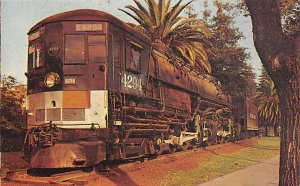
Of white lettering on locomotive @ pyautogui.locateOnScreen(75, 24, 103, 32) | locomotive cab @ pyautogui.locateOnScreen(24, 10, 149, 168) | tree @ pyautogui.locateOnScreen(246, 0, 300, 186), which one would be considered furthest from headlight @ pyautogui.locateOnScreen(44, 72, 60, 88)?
tree @ pyautogui.locateOnScreen(246, 0, 300, 186)

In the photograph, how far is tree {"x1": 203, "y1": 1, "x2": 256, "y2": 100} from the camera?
123 ft

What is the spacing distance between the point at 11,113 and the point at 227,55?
1080 inches

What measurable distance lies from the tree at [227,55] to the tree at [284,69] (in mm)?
31548

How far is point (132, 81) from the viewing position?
10797 millimetres

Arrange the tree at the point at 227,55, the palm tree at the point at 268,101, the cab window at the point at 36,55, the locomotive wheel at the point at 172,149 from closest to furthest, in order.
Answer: the cab window at the point at 36,55, the locomotive wheel at the point at 172,149, the tree at the point at 227,55, the palm tree at the point at 268,101

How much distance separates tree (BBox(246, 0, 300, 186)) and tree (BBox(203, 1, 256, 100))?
104 ft

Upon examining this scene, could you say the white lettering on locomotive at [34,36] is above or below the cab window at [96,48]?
above

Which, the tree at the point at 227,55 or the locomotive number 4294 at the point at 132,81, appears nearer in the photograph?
the locomotive number 4294 at the point at 132,81

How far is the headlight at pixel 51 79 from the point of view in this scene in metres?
9.42

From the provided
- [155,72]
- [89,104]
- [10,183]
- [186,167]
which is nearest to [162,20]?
[155,72]

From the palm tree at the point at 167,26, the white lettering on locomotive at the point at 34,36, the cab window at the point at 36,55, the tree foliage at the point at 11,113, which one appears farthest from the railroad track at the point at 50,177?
the palm tree at the point at 167,26

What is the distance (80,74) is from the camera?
30.9 ft

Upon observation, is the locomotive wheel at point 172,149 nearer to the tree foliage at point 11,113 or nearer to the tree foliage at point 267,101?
the tree foliage at point 11,113

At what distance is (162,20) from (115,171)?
58.7 feet
